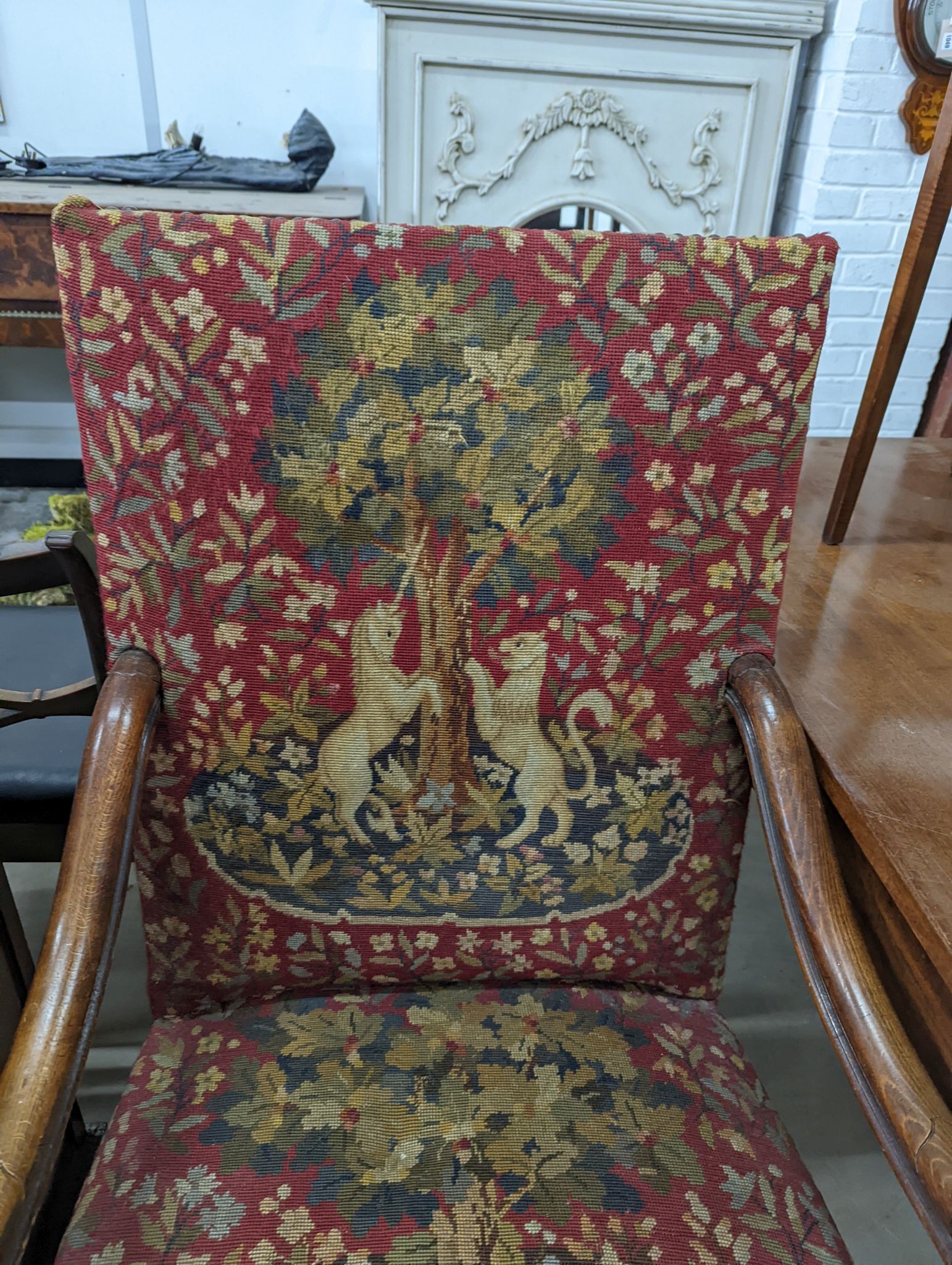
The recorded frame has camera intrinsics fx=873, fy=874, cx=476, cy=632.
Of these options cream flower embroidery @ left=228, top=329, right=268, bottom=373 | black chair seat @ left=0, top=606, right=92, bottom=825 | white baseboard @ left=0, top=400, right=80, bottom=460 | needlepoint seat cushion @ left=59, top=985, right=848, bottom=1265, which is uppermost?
cream flower embroidery @ left=228, top=329, right=268, bottom=373

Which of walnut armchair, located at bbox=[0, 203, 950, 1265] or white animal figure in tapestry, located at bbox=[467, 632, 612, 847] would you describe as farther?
white animal figure in tapestry, located at bbox=[467, 632, 612, 847]

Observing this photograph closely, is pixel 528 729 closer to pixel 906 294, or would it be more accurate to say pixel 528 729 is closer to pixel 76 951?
pixel 76 951

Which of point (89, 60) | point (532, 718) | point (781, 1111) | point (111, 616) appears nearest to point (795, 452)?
point (532, 718)

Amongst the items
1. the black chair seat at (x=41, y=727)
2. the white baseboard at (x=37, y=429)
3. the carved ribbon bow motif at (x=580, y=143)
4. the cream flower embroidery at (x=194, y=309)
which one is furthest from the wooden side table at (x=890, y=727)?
the white baseboard at (x=37, y=429)

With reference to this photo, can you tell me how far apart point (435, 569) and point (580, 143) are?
76.9 inches

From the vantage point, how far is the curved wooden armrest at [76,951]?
0.49m

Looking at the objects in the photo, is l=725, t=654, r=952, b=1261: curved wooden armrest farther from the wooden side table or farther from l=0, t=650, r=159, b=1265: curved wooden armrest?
l=0, t=650, r=159, b=1265: curved wooden armrest

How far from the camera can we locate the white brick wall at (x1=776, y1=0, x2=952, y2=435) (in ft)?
6.77

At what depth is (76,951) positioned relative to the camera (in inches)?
22.7

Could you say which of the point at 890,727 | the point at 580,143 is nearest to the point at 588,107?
the point at 580,143

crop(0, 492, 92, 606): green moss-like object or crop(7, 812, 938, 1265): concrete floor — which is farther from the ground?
crop(0, 492, 92, 606): green moss-like object

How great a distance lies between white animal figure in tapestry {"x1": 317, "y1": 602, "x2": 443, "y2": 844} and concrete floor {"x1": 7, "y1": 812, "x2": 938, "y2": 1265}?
615mm

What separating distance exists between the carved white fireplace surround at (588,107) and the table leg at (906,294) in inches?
57.8

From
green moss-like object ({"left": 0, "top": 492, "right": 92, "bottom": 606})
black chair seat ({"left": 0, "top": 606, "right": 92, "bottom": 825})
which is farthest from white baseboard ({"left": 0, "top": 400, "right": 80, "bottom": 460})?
black chair seat ({"left": 0, "top": 606, "right": 92, "bottom": 825})
